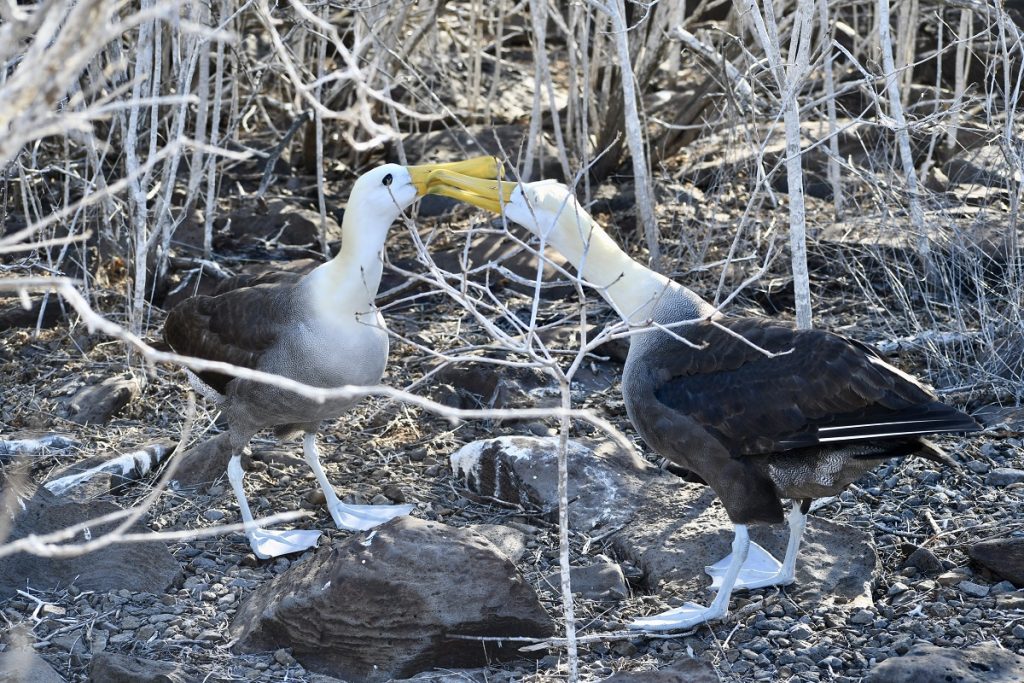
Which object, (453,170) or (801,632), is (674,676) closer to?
(801,632)

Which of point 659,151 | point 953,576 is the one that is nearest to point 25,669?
point 953,576

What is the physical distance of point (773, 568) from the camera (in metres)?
4.23

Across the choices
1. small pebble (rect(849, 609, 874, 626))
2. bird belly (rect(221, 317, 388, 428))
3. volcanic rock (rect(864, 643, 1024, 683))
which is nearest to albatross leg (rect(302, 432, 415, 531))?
bird belly (rect(221, 317, 388, 428))

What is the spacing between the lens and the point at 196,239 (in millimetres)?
7176

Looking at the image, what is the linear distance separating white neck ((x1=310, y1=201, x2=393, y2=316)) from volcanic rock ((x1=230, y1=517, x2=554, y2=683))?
1.05 meters

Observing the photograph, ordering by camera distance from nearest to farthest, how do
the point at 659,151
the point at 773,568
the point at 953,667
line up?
1. the point at 953,667
2. the point at 773,568
3. the point at 659,151

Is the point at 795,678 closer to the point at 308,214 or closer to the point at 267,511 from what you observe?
the point at 267,511

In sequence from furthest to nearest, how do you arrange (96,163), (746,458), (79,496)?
(96,163) < (79,496) < (746,458)

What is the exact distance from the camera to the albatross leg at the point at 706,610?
383 cm

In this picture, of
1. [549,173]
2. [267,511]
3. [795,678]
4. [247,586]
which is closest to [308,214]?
[549,173]

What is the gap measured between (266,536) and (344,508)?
351 mm

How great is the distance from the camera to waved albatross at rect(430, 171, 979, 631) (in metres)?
3.88

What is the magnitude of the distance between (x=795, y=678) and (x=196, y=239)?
15.5 feet

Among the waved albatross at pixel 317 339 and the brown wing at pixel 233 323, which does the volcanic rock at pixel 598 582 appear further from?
the brown wing at pixel 233 323
